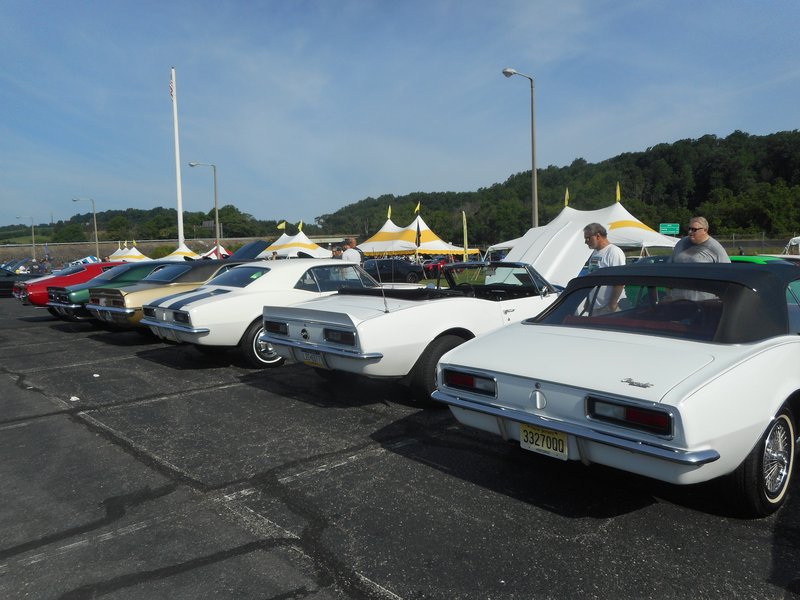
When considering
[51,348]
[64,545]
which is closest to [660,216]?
[51,348]

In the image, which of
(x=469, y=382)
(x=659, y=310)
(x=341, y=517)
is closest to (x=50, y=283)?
(x=341, y=517)

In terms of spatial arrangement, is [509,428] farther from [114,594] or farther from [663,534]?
[114,594]

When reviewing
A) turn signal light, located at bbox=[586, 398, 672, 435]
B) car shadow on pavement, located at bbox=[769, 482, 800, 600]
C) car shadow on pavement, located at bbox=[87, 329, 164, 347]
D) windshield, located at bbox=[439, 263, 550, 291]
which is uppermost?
windshield, located at bbox=[439, 263, 550, 291]

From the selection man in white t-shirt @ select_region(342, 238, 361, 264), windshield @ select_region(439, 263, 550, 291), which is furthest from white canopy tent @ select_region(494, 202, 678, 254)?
windshield @ select_region(439, 263, 550, 291)

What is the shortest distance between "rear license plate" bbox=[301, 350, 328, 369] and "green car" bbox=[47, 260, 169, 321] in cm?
669

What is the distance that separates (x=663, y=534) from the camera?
3.07 metres

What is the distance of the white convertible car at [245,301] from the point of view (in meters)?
7.18

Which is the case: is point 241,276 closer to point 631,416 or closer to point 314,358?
point 314,358

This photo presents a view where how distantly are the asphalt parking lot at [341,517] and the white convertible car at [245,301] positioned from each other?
1727mm

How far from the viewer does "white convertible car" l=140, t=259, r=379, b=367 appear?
23.6 feet

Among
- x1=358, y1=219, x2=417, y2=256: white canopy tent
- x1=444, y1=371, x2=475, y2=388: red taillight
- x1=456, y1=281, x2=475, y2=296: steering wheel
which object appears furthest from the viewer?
x1=358, y1=219, x2=417, y2=256: white canopy tent

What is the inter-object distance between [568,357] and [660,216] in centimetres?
6919

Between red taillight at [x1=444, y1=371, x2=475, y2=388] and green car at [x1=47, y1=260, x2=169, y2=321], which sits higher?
green car at [x1=47, y1=260, x2=169, y2=321]

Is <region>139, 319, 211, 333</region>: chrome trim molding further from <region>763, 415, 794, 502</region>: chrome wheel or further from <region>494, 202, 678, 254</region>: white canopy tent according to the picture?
<region>494, 202, 678, 254</region>: white canopy tent
